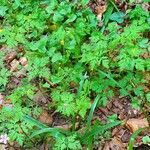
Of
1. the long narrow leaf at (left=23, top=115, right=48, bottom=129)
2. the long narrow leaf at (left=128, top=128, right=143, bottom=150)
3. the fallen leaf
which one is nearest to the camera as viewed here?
the long narrow leaf at (left=128, top=128, right=143, bottom=150)

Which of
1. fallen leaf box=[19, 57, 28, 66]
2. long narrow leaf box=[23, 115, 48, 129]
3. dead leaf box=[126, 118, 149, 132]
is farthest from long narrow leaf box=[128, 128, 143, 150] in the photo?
fallen leaf box=[19, 57, 28, 66]

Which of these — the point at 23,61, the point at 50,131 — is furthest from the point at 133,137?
the point at 23,61

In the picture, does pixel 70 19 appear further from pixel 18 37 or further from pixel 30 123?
pixel 30 123

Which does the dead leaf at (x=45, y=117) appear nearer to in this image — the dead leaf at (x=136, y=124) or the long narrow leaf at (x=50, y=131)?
the long narrow leaf at (x=50, y=131)

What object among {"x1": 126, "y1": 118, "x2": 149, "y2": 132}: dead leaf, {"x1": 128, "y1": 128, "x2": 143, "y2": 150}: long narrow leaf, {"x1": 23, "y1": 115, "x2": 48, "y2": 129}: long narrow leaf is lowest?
{"x1": 126, "y1": 118, "x2": 149, "y2": 132}: dead leaf

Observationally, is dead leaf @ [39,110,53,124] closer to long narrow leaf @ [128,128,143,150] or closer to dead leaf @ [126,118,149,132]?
dead leaf @ [126,118,149,132]

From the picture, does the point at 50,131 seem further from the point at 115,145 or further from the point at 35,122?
the point at 115,145
